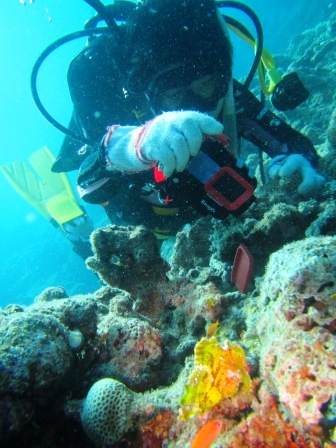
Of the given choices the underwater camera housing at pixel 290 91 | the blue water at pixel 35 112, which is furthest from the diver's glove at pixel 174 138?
the blue water at pixel 35 112

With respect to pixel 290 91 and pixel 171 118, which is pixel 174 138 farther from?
pixel 290 91

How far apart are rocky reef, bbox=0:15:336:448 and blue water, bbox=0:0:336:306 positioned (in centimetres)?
1151

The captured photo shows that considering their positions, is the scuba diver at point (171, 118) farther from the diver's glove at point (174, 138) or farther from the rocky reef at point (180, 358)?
the rocky reef at point (180, 358)

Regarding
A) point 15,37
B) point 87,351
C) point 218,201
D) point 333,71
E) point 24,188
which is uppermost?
point 15,37

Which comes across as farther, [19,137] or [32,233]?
[19,137]

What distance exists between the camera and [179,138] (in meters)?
1.78

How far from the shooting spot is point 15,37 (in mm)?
62656

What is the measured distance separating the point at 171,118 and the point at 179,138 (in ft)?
0.60

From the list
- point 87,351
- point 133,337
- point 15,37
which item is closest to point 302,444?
point 133,337

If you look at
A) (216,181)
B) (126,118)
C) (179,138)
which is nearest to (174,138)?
(179,138)

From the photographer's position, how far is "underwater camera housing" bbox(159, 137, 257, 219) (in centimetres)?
200

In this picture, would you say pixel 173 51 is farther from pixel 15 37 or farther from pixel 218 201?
pixel 15 37

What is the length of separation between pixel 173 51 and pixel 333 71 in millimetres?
9222

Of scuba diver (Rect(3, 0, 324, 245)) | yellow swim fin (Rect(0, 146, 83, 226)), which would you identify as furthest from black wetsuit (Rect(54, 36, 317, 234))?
yellow swim fin (Rect(0, 146, 83, 226))
